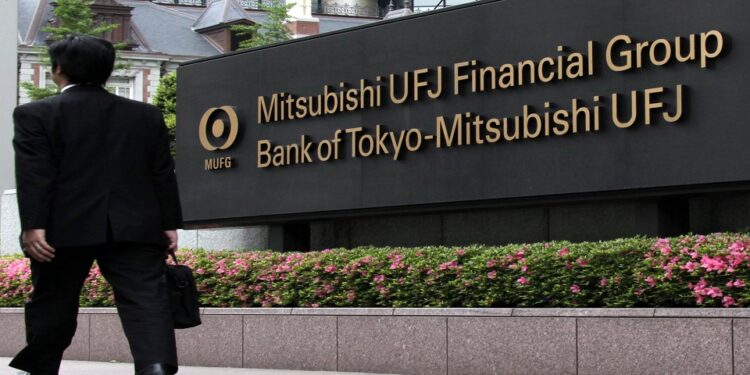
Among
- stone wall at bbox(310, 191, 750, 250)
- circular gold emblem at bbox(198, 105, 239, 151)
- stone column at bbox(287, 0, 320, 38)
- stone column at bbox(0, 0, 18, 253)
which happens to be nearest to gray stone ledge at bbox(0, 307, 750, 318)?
stone wall at bbox(310, 191, 750, 250)

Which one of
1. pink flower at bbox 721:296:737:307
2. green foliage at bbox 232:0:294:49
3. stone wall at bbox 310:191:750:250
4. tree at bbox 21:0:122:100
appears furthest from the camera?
green foliage at bbox 232:0:294:49

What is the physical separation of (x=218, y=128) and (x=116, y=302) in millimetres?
8306

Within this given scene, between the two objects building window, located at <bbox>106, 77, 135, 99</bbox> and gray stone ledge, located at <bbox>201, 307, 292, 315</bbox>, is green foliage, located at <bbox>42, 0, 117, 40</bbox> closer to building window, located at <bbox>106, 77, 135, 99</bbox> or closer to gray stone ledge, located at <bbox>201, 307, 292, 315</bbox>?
building window, located at <bbox>106, 77, 135, 99</bbox>

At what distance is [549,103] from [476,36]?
1072 millimetres

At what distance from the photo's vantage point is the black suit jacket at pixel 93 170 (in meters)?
6.37

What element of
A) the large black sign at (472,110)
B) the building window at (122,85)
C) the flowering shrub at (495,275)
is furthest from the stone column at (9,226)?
the building window at (122,85)

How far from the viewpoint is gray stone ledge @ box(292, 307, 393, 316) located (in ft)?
37.2

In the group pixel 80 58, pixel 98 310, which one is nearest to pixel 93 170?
pixel 80 58

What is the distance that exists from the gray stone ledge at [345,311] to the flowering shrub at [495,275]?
142 millimetres

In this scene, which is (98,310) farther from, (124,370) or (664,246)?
(664,246)

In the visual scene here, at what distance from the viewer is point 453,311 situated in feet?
35.4

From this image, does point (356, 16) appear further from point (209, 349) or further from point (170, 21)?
point (209, 349)

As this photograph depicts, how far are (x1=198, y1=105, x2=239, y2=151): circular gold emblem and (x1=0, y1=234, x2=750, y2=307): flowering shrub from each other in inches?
48.6

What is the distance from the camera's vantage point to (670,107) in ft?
34.9
